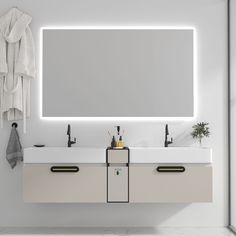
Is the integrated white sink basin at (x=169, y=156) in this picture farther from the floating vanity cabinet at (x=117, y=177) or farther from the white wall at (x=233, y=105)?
the white wall at (x=233, y=105)

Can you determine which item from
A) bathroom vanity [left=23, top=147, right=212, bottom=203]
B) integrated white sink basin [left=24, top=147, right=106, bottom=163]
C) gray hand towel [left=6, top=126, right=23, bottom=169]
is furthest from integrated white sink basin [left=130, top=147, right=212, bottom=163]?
gray hand towel [left=6, top=126, right=23, bottom=169]

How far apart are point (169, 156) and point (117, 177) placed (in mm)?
556

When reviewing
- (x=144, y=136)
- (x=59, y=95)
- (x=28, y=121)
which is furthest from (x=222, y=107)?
(x=28, y=121)

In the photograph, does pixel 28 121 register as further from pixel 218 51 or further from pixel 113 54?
pixel 218 51

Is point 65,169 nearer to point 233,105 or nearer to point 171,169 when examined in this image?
point 171,169

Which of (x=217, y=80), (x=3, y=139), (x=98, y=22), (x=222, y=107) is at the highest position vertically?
(x=98, y=22)

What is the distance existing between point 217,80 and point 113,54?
1193 millimetres

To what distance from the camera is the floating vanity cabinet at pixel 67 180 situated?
3.83 m

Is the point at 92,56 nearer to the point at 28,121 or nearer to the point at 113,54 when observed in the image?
the point at 113,54

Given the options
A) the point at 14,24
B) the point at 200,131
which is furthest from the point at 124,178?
the point at 14,24

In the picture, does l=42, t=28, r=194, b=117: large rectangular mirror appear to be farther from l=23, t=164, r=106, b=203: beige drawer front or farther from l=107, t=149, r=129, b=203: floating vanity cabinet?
l=23, t=164, r=106, b=203: beige drawer front

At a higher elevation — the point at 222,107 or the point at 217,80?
the point at 217,80

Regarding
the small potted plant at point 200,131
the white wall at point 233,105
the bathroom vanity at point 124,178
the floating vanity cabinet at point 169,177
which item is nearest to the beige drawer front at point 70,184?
the bathroom vanity at point 124,178

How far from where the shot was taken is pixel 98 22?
432 centimetres
